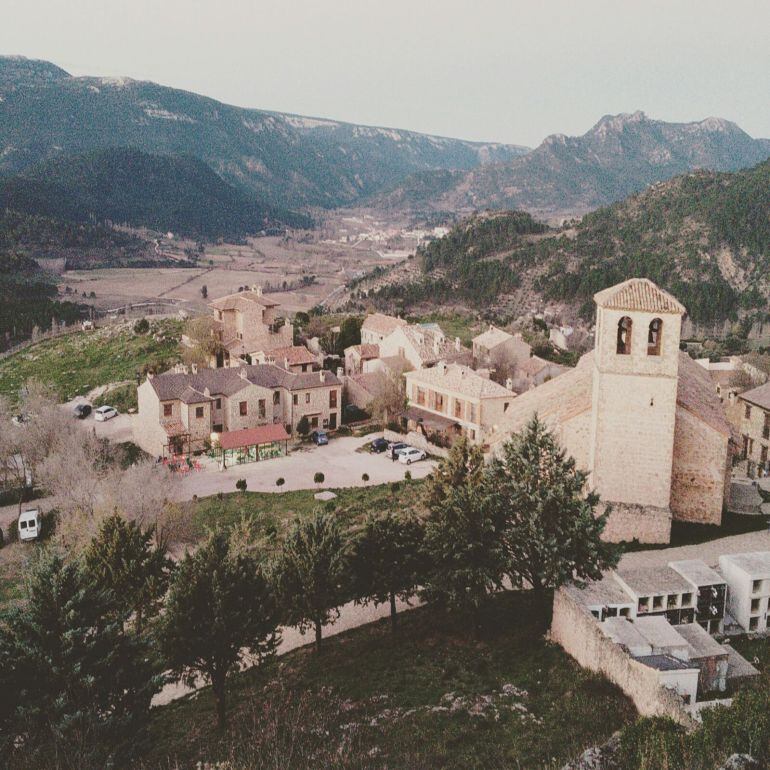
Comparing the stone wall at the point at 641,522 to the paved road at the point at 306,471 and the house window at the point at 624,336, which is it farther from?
the paved road at the point at 306,471

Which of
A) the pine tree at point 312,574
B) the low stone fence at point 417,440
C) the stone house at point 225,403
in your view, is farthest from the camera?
the stone house at point 225,403

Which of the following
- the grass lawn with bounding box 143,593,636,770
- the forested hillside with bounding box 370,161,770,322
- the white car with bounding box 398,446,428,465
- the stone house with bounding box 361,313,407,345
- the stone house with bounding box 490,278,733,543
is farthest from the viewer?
the forested hillside with bounding box 370,161,770,322

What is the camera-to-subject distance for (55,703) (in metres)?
13.2

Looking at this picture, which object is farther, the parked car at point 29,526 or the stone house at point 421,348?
the stone house at point 421,348

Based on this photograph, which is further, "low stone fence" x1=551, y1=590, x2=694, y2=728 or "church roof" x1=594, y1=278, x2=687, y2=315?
Answer: "church roof" x1=594, y1=278, x2=687, y2=315

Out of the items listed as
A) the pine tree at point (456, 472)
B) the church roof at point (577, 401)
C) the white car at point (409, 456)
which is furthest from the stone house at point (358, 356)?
the pine tree at point (456, 472)

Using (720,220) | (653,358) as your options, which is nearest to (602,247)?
(720,220)

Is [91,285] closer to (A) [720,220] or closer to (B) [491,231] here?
(B) [491,231]

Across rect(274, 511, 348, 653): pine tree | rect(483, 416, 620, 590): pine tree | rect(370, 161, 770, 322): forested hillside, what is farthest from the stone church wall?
rect(370, 161, 770, 322): forested hillside

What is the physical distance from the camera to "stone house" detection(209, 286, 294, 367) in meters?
56.5

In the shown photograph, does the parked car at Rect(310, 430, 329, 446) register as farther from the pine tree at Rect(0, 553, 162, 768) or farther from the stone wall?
the pine tree at Rect(0, 553, 162, 768)

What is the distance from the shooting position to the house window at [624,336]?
983 inches

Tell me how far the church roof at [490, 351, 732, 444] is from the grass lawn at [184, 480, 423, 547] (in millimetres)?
5254

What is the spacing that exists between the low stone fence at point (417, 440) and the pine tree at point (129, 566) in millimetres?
20916
